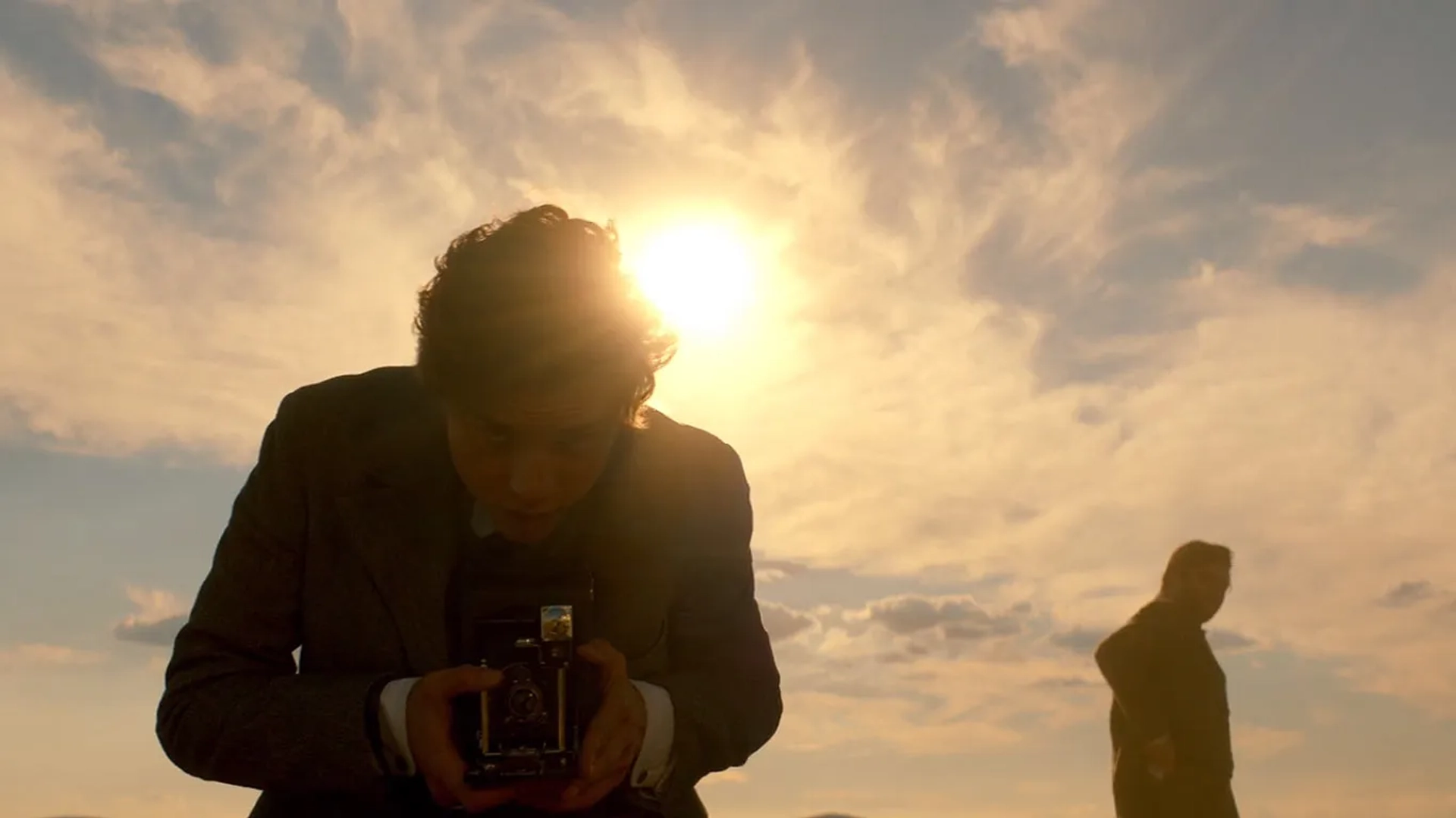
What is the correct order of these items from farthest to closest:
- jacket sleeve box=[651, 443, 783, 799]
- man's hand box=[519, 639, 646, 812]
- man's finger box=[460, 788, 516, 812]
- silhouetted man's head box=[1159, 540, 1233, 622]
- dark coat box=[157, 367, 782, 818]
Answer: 1. silhouetted man's head box=[1159, 540, 1233, 622]
2. jacket sleeve box=[651, 443, 783, 799]
3. dark coat box=[157, 367, 782, 818]
4. man's hand box=[519, 639, 646, 812]
5. man's finger box=[460, 788, 516, 812]

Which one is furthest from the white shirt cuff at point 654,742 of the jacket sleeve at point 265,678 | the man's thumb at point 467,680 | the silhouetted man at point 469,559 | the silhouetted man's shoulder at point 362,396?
the silhouetted man's shoulder at point 362,396

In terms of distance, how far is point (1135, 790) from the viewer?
9.08 metres

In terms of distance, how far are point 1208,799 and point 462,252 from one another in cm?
696

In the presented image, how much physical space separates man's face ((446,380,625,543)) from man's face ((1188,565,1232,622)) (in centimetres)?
683

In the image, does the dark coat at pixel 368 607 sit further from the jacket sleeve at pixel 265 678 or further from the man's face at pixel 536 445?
the man's face at pixel 536 445

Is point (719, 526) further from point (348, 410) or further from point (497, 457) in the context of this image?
point (348, 410)

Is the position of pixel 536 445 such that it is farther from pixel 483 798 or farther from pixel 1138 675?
pixel 1138 675

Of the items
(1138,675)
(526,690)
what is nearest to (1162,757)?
(1138,675)

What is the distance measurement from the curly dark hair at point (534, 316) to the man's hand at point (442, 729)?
60cm

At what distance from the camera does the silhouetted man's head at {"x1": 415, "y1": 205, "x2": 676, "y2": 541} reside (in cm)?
326

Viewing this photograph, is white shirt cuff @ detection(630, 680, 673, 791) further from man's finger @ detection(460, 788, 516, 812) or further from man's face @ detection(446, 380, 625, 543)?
man's face @ detection(446, 380, 625, 543)

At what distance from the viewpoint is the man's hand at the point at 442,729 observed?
3.14m

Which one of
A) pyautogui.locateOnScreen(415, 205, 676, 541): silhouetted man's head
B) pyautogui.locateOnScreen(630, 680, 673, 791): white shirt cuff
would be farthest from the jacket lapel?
pyautogui.locateOnScreen(630, 680, 673, 791): white shirt cuff

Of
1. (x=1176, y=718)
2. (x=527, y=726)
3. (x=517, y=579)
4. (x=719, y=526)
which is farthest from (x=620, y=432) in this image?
(x=1176, y=718)
